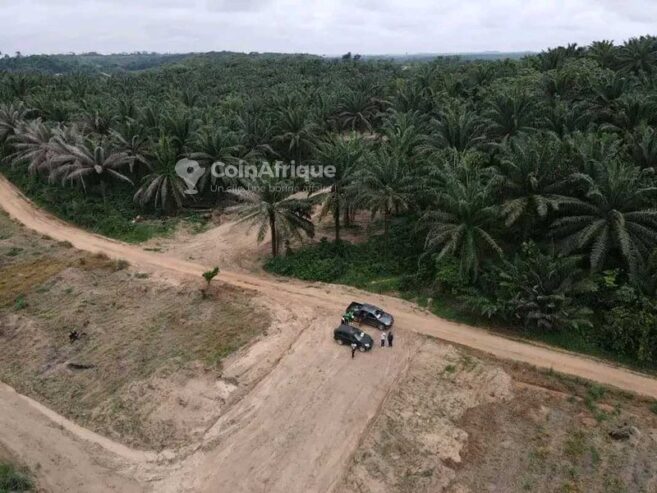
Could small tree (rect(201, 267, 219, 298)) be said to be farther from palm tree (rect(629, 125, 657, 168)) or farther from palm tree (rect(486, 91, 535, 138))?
palm tree (rect(629, 125, 657, 168))

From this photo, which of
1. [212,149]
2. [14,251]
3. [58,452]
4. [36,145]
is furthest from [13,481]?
[36,145]

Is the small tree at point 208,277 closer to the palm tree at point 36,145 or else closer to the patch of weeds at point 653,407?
the patch of weeds at point 653,407

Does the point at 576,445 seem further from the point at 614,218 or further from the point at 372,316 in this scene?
the point at 614,218

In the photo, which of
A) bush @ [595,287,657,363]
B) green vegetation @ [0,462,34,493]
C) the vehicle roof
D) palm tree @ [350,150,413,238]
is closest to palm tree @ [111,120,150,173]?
palm tree @ [350,150,413,238]

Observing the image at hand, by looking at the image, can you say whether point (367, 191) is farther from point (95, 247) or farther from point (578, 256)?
point (95, 247)

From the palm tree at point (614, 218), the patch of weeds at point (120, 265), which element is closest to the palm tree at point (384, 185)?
the palm tree at point (614, 218)

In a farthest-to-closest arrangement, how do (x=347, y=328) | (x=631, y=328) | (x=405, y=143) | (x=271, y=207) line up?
(x=405, y=143)
(x=271, y=207)
(x=347, y=328)
(x=631, y=328)
